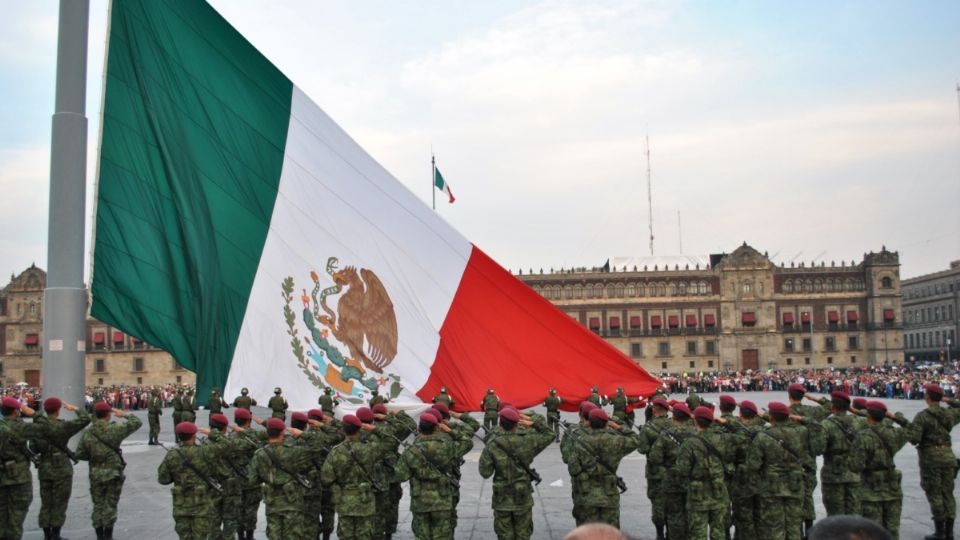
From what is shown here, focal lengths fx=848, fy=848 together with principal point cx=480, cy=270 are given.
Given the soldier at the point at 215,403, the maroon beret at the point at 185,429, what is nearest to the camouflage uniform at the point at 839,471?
the maroon beret at the point at 185,429

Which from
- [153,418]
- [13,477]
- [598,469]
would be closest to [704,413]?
[598,469]

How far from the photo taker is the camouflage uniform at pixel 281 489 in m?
7.79

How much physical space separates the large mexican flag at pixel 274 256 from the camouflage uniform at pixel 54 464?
117 centimetres

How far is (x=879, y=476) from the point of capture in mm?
8469

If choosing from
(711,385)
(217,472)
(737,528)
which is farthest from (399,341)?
(711,385)

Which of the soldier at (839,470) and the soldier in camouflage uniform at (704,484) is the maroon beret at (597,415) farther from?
the soldier at (839,470)

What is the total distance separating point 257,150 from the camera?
9.82 meters

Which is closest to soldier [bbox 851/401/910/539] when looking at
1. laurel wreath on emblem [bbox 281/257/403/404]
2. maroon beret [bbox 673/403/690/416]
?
maroon beret [bbox 673/403/690/416]

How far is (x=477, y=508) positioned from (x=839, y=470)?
4488 millimetres

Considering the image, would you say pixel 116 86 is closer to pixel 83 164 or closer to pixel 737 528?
pixel 83 164

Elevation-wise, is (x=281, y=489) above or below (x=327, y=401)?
below

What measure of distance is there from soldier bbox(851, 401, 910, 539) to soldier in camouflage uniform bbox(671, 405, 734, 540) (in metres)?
1.44

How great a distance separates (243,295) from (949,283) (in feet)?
276

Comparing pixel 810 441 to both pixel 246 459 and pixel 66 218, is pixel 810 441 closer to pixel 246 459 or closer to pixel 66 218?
pixel 246 459
